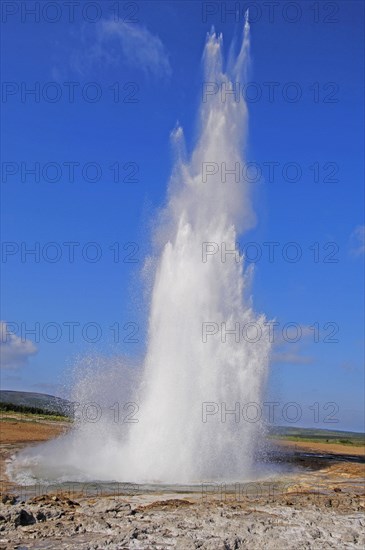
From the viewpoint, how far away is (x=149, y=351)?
74.5 feet

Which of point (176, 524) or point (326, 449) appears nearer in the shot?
point (176, 524)

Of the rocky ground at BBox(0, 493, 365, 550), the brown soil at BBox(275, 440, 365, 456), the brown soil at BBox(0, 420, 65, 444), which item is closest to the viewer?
the rocky ground at BBox(0, 493, 365, 550)

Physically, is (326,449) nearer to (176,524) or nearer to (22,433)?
(22,433)

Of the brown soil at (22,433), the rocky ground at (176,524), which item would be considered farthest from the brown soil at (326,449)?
the rocky ground at (176,524)

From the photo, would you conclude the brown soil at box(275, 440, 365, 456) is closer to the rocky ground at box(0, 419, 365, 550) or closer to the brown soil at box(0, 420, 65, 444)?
the brown soil at box(0, 420, 65, 444)

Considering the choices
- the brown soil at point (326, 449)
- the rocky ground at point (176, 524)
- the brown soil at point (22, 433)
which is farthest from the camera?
the brown soil at point (326, 449)

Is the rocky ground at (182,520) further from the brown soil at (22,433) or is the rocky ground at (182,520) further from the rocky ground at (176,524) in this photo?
the brown soil at (22,433)

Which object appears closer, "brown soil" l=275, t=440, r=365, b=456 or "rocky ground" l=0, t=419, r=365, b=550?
"rocky ground" l=0, t=419, r=365, b=550

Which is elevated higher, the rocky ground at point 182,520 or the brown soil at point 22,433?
the brown soil at point 22,433

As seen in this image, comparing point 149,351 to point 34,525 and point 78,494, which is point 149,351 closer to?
point 78,494

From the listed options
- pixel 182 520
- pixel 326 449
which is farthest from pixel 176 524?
pixel 326 449

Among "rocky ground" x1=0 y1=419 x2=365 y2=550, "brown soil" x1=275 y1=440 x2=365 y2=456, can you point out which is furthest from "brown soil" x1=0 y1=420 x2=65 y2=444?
"rocky ground" x1=0 y1=419 x2=365 y2=550

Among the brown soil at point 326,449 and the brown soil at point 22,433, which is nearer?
the brown soil at point 22,433

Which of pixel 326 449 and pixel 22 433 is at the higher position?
pixel 22 433
